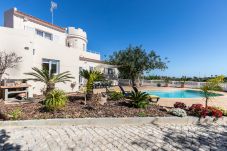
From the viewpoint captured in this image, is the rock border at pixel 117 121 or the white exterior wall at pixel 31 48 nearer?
the rock border at pixel 117 121

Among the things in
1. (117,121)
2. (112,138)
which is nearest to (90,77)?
(117,121)

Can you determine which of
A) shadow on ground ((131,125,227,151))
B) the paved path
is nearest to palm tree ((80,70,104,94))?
the paved path

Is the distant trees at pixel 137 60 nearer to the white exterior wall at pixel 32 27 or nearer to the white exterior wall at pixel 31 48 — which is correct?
the white exterior wall at pixel 32 27

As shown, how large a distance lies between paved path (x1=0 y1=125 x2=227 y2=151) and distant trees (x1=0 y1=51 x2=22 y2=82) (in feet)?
19.9

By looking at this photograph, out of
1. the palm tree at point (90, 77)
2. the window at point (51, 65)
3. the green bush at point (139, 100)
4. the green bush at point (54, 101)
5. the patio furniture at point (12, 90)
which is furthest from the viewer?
the window at point (51, 65)

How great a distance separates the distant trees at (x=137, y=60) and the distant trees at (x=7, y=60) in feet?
60.7

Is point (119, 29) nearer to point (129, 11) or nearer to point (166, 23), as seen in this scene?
point (129, 11)

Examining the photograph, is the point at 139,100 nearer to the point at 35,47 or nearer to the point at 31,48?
the point at 31,48

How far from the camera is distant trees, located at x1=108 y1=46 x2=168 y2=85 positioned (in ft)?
93.5

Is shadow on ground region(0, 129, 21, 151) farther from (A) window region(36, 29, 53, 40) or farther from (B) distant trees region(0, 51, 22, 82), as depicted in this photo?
(A) window region(36, 29, 53, 40)

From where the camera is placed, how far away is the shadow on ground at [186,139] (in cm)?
515

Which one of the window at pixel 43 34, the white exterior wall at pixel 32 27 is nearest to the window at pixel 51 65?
the white exterior wall at pixel 32 27

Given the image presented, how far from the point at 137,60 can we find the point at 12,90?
20.7m

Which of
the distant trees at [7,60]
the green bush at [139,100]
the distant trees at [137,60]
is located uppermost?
the distant trees at [137,60]
